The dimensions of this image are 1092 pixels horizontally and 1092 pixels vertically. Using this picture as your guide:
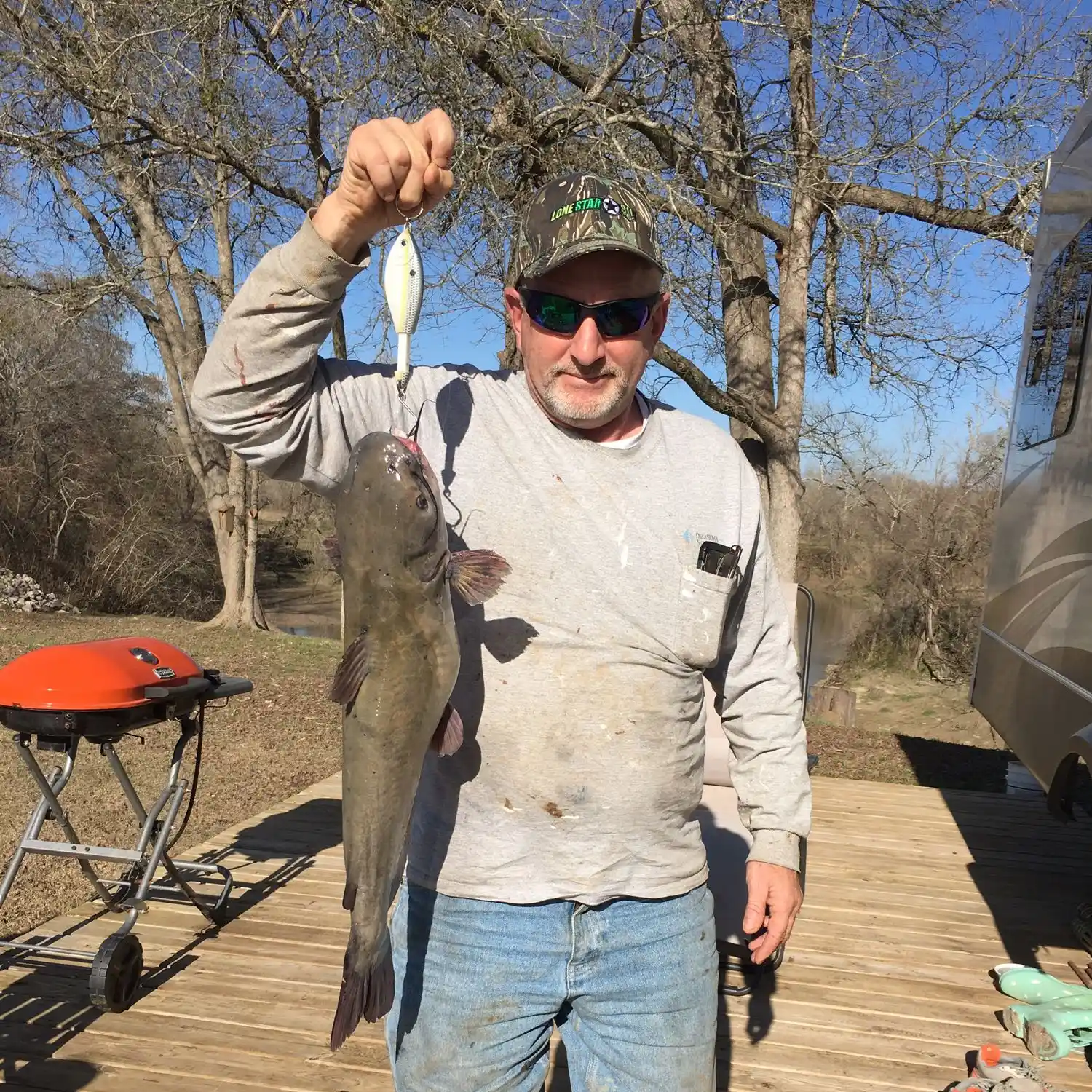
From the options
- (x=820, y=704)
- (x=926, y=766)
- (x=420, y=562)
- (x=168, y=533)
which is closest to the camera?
(x=420, y=562)

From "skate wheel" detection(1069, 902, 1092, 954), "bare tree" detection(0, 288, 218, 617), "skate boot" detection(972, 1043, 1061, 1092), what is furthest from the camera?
"bare tree" detection(0, 288, 218, 617)

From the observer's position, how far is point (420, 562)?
163 cm

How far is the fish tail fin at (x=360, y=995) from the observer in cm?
167

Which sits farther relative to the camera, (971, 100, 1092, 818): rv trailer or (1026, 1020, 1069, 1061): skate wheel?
(971, 100, 1092, 818): rv trailer

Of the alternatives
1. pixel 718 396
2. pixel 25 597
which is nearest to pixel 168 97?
pixel 718 396

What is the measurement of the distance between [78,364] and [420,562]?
73.4 ft

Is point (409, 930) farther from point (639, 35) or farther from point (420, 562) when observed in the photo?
point (639, 35)

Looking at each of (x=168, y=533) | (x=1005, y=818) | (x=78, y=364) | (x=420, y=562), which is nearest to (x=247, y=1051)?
(x=420, y=562)

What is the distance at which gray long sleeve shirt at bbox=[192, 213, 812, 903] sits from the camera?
1.80 metres

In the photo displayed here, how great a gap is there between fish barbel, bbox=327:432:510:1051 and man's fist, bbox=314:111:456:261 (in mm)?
360

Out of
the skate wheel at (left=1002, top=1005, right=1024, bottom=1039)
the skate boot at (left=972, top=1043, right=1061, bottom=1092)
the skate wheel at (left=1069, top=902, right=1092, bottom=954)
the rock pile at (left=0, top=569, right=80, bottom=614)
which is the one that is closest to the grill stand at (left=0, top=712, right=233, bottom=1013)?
the skate boot at (left=972, top=1043, right=1061, bottom=1092)

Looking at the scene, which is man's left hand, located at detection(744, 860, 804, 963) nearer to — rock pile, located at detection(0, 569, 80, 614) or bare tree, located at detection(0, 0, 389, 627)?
bare tree, located at detection(0, 0, 389, 627)

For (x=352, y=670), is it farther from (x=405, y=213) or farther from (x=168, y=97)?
(x=168, y=97)

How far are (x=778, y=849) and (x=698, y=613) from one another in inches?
21.5
